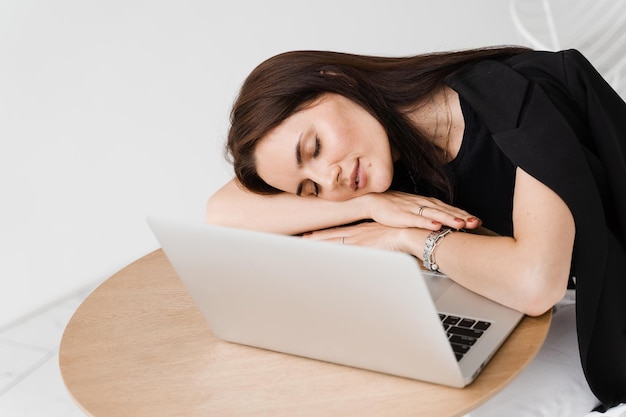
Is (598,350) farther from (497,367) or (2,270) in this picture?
(2,270)

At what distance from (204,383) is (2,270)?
209cm

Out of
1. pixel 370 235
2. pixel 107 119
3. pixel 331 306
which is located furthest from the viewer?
pixel 107 119

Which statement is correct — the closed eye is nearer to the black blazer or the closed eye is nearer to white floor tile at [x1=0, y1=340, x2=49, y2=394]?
the black blazer

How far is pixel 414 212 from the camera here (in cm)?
185

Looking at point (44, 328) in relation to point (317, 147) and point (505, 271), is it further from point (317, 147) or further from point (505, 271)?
point (505, 271)

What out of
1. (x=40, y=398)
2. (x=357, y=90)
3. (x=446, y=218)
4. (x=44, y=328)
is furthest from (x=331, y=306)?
(x=44, y=328)

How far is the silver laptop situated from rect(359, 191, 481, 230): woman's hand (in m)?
0.22

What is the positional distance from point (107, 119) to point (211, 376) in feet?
7.15

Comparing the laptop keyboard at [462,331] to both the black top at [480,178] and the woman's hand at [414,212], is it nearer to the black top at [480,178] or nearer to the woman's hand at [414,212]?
the woman's hand at [414,212]

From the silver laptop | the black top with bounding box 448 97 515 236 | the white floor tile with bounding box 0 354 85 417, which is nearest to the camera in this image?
the silver laptop

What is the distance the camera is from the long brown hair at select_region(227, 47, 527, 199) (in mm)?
1852

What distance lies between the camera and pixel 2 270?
3354 millimetres

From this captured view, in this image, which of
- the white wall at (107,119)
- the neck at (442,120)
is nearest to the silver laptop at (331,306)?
the neck at (442,120)

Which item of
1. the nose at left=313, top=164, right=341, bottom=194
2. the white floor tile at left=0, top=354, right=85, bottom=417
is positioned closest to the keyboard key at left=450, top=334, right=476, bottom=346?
the nose at left=313, top=164, right=341, bottom=194
